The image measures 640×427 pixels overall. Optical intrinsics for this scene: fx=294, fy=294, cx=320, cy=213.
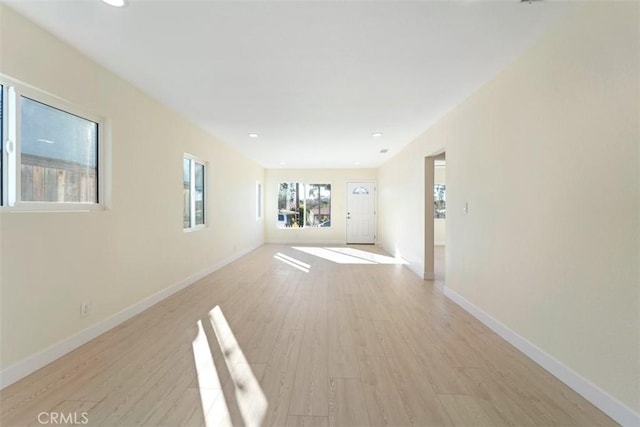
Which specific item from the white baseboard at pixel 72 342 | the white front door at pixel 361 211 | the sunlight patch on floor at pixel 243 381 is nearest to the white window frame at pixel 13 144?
the white baseboard at pixel 72 342

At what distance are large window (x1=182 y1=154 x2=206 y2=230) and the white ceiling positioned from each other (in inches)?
38.8

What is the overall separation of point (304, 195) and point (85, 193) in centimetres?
720

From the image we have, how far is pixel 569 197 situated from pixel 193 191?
15.3 feet

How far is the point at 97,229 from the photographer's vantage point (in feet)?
8.77

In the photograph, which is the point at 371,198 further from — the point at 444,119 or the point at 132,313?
the point at 132,313

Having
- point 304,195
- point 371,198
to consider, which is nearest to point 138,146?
point 304,195

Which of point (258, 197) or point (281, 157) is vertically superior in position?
point (281, 157)

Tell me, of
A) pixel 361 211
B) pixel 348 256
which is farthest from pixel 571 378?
pixel 361 211

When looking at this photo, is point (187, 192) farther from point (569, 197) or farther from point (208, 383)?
point (569, 197)

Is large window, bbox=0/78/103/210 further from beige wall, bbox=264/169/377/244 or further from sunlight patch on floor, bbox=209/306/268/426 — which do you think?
beige wall, bbox=264/169/377/244

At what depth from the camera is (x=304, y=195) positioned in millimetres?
9656

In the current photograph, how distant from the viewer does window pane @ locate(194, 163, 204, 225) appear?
4941 millimetres

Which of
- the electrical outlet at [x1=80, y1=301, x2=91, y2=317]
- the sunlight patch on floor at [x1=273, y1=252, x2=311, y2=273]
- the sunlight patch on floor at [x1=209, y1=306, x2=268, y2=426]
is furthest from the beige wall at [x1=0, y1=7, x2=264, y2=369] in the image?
the sunlight patch on floor at [x1=273, y1=252, x2=311, y2=273]

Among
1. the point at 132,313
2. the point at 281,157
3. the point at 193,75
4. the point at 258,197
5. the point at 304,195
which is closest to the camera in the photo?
the point at 193,75
